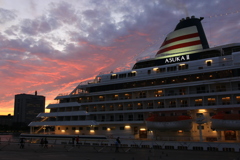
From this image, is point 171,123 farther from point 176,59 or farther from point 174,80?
point 176,59

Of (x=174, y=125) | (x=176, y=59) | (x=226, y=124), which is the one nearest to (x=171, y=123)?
(x=174, y=125)

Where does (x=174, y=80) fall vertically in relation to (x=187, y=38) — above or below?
below

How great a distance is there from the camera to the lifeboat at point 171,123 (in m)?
32.7

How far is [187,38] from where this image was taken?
41.2 metres

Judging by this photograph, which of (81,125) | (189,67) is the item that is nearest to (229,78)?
(189,67)

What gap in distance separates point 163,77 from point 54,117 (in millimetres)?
26052

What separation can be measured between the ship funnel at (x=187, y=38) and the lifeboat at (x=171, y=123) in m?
13.3

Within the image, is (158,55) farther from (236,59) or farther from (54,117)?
(54,117)

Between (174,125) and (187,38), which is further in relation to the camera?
(187,38)

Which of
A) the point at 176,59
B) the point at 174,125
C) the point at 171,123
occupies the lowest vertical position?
the point at 174,125

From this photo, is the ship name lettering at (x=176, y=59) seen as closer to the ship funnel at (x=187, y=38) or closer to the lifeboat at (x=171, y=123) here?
the ship funnel at (x=187, y=38)

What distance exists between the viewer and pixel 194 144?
1198 inches

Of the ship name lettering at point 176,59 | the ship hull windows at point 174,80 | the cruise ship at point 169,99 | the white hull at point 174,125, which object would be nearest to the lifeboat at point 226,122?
the cruise ship at point 169,99

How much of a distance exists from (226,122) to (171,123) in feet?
23.9
